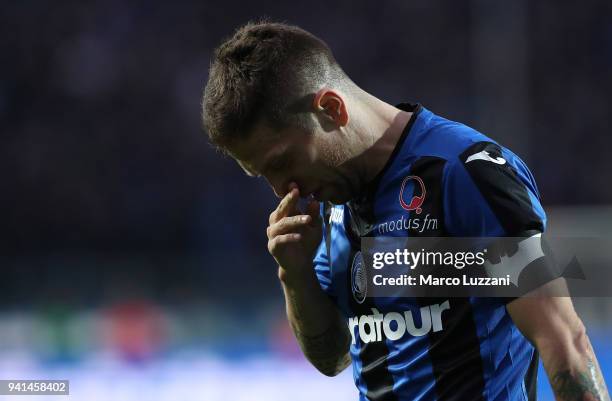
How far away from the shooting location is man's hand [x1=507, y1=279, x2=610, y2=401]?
1573 mm

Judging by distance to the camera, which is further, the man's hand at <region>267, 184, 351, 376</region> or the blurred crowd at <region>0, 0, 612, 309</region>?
the blurred crowd at <region>0, 0, 612, 309</region>

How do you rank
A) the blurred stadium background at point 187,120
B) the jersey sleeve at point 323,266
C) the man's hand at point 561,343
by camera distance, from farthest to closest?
the blurred stadium background at point 187,120 → the jersey sleeve at point 323,266 → the man's hand at point 561,343

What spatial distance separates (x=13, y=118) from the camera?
9148 millimetres

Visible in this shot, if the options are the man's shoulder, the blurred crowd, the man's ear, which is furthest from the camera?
the blurred crowd

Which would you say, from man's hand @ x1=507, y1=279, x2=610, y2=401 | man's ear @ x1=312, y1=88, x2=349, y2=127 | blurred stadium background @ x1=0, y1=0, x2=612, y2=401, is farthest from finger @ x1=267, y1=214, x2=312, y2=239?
blurred stadium background @ x1=0, y1=0, x2=612, y2=401

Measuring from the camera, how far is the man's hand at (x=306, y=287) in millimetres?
2037

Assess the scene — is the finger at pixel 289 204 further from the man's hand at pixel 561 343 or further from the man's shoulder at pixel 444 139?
the man's hand at pixel 561 343

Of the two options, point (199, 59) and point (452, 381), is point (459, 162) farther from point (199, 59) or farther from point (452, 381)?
point (199, 59)

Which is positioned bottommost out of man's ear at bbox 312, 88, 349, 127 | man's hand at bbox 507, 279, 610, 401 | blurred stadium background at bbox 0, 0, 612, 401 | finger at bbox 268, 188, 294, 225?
man's hand at bbox 507, 279, 610, 401

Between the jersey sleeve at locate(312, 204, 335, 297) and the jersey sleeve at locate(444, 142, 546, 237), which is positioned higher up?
the jersey sleeve at locate(312, 204, 335, 297)

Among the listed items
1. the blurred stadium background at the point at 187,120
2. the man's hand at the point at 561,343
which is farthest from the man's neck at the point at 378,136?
the blurred stadium background at the point at 187,120

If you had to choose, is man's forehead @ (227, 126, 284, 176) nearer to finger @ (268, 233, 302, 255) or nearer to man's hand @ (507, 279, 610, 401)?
finger @ (268, 233, 302, 255)

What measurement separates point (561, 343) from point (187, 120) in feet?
26.5

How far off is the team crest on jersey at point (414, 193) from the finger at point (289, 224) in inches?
10.1
